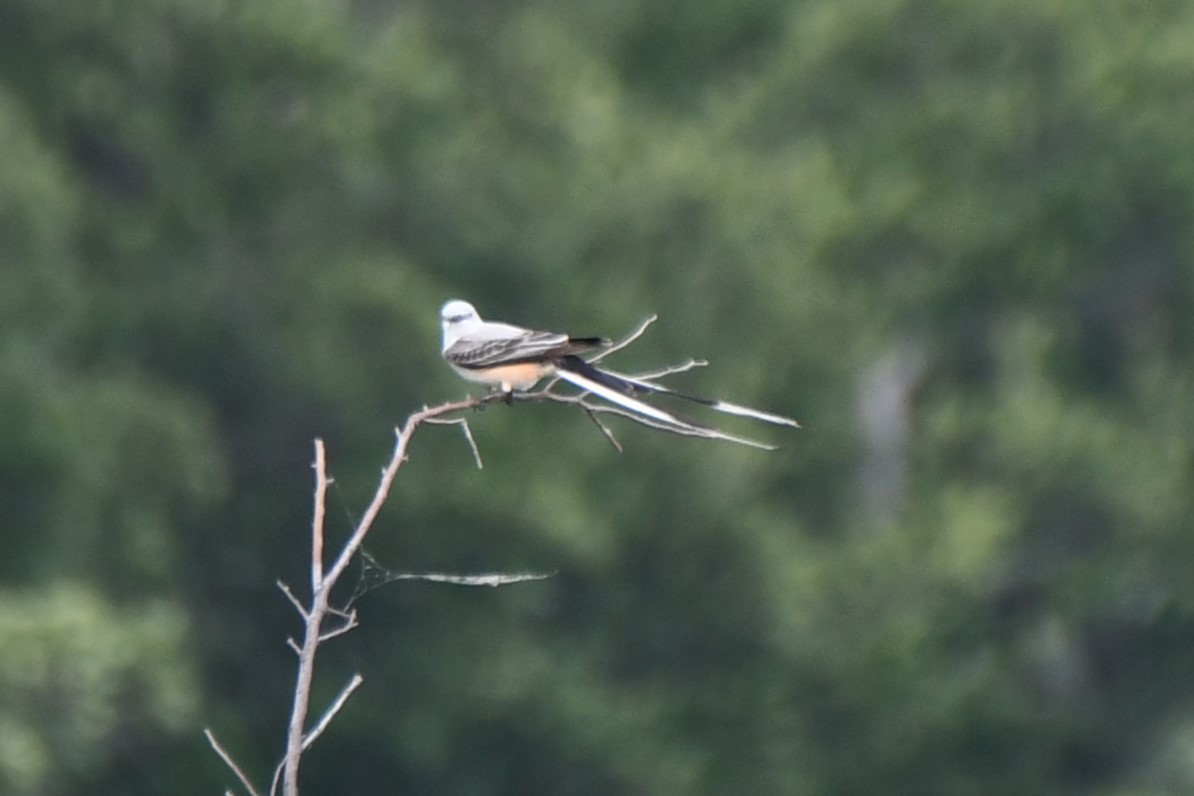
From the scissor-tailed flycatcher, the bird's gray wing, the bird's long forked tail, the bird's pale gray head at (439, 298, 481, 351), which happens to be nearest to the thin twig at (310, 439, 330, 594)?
the bird's long forked tail

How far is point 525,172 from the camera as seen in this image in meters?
20.9

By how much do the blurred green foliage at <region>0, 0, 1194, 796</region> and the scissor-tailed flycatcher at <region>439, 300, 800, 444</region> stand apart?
8.69 metres

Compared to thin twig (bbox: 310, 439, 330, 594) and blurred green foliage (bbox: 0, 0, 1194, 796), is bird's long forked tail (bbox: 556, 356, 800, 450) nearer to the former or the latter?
thin twig (bbox: 310, 439, 330, 594)

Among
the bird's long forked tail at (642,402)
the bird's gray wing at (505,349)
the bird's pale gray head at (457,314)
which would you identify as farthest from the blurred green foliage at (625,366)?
the bird's long forked tail at (642,402)

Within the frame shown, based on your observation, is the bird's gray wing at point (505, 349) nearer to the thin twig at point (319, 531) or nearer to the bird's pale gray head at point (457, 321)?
the bird's pale gray head at point (457, 321)

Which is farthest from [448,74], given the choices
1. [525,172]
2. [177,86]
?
[177,86]

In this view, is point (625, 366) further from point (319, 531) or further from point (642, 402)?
point (319, 531)

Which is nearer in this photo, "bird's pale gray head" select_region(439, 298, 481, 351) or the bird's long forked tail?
the bird's long forked tail

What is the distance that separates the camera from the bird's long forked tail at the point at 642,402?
12.2 ft

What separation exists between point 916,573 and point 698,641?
1.80 m

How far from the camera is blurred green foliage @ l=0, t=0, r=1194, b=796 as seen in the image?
17.3 m

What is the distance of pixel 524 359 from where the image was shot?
5.53m

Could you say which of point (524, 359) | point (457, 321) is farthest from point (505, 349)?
point (457, 321)

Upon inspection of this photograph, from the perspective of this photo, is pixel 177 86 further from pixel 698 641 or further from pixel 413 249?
pixel 698 641
